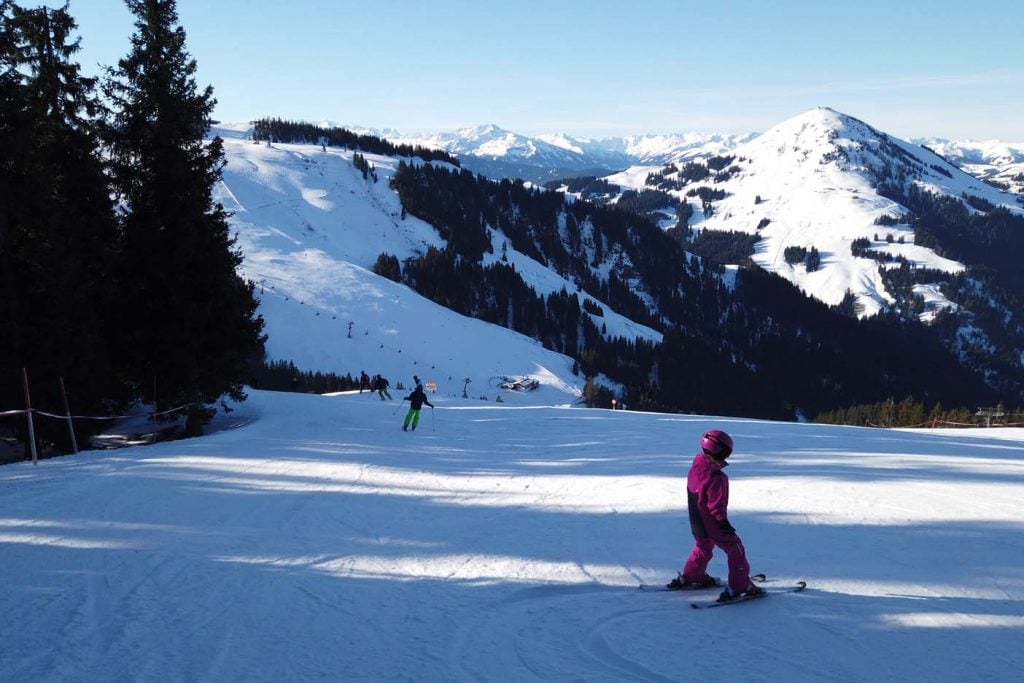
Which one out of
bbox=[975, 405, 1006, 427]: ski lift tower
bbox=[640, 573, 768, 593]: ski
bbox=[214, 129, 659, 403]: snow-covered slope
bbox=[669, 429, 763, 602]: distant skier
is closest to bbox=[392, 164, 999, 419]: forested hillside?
bbox=[214, 129, 659, 403]: snow-covered slope

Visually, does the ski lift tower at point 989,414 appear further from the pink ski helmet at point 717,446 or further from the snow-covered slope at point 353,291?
the snow-covered slope at point 353,291

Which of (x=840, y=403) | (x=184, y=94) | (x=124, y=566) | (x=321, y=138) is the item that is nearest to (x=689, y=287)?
(x=840, y=403)

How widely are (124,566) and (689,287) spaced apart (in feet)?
585

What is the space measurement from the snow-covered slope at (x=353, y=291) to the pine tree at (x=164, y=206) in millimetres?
43954

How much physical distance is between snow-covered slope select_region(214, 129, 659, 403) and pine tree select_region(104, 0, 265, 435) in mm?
43954

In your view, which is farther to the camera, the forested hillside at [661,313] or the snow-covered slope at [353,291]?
the forested hillside at [661,313]

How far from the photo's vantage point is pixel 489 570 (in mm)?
7559

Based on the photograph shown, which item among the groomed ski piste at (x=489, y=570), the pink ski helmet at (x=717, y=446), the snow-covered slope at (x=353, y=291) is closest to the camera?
the groomed ski piste at (x=489, y=570)

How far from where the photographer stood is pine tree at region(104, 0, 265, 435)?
19.5 meters

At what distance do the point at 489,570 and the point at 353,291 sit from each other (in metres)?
81.7

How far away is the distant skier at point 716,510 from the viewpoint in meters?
6.30

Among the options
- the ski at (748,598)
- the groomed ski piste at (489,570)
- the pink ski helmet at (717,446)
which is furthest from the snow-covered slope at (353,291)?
the pink ski helmet at (717,446)

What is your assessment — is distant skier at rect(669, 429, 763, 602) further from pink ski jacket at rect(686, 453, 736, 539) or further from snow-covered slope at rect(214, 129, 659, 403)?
snow-covered slope at rect(214, 129, 659, 403)

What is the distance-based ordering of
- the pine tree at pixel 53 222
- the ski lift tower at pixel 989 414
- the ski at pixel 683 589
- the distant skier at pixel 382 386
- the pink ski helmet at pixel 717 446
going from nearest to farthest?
1. the pink ski helmet at pixel 717 446
2. the ski at pixel 683 589
3. the pine tree at pixel 53 222
4. the distant skier at pixel 382 386
5. the ski lift tower at pixel 989 414
